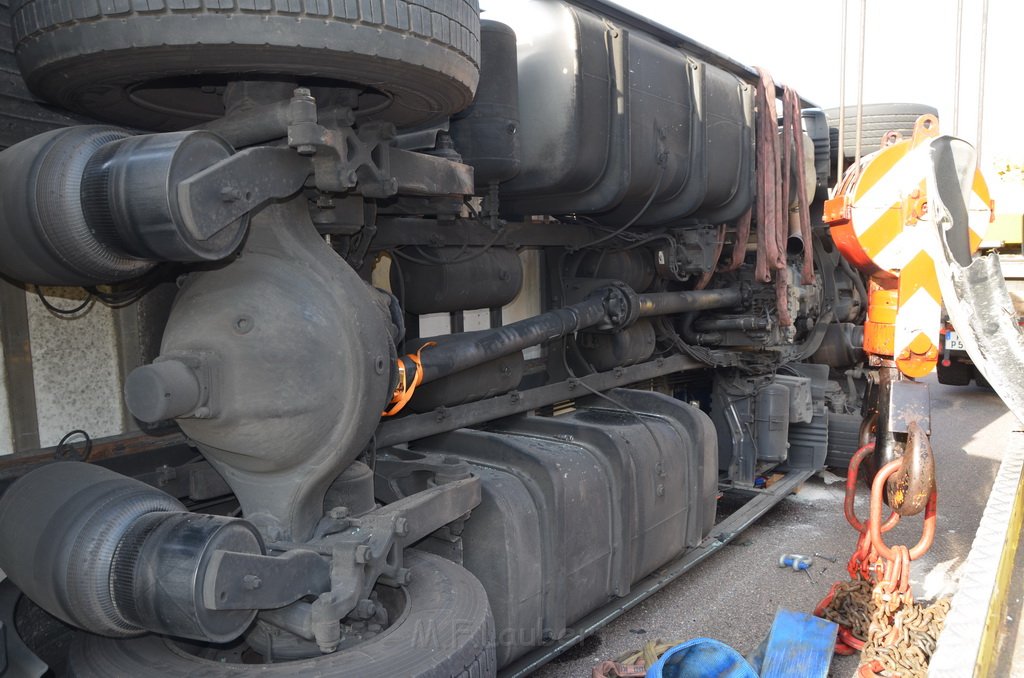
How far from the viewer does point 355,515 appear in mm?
2326

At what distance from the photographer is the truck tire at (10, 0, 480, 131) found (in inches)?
63.9

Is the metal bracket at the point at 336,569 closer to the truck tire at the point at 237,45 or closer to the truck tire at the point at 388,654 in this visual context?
the truck tire at the point at 388,654

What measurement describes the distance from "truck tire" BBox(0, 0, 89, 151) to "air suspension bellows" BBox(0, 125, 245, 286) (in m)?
0.22

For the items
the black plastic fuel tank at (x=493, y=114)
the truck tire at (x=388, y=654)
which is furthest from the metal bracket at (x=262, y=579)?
the black plastic fuel tank at (x=493, y=114)

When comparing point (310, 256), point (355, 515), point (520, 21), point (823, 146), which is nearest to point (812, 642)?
point (355, 515)

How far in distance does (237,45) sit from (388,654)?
1427 millimetres

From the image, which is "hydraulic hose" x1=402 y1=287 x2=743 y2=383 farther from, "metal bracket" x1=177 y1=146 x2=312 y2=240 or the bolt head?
"metal bracket" x1=177 y1=146 x2=312 y2=240

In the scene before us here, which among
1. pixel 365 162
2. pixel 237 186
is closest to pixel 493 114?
pixel 365 162

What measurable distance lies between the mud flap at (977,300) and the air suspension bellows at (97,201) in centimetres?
213

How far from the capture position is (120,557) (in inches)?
68.7

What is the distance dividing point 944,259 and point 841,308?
4.37 m

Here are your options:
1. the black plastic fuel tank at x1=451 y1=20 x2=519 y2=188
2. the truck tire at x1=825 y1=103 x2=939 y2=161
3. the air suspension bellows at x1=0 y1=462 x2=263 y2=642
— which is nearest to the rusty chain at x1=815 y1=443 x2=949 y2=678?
the black plastic fuel tank at x1=451 y1=20 x2=519 y2=188

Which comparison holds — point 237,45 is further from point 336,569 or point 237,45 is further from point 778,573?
point 778,573

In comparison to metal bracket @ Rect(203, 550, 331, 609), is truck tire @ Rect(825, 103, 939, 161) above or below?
above
